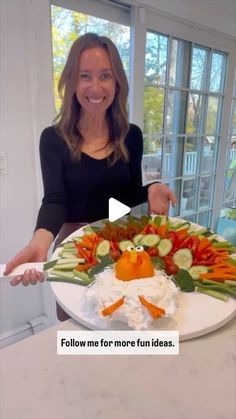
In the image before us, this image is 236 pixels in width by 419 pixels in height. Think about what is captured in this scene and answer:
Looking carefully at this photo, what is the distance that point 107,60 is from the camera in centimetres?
60

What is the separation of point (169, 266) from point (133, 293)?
0.14m

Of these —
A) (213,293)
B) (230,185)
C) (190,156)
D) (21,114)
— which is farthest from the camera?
(230,185)

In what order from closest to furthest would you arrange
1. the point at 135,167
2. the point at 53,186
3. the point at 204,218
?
the point at 53,186, the point at 135,167, the point at 204,218

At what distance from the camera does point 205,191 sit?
6.03 feet

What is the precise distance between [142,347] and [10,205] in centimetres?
75

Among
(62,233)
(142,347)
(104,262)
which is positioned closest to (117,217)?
(62,233)

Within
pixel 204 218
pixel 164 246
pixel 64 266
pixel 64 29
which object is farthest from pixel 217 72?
pixel 64 266

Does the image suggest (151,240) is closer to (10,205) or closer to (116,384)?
(116,384)

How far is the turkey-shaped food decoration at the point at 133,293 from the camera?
0.35 m

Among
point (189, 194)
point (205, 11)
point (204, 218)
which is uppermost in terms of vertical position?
point (205, 11)

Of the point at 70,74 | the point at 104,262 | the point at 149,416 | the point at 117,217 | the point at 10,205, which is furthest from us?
the point at 10,205

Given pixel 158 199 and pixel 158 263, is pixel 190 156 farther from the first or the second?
pixel 158 263

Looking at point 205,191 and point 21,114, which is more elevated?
point 21,114

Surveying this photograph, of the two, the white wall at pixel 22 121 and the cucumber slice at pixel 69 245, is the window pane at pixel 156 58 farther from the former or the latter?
the cucumber slice at pixel 69 245
